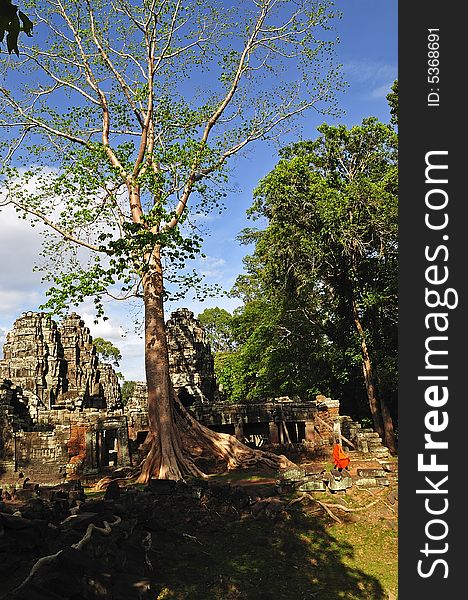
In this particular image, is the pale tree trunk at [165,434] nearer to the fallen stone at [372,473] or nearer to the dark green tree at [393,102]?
the fallen stone at [372,473]

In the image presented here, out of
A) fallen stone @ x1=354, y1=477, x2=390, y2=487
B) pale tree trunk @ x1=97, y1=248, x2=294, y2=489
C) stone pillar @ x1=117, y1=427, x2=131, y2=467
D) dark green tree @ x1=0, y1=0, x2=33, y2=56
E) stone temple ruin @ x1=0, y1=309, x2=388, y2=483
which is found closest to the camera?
dark green tree @ x1=0, y1=0, x2=33, y2=56

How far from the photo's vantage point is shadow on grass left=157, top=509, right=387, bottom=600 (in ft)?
19.9

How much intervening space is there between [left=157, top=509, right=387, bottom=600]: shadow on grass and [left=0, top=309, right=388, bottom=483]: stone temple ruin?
895 cm

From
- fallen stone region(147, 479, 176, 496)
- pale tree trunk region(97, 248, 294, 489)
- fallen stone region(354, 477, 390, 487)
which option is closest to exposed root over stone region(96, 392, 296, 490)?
pale tree trunk region(97, 248, 294, 489)

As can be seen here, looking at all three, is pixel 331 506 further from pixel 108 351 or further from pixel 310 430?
pixel 108 351

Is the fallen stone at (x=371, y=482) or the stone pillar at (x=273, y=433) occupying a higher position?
the fallen stone at (x=371, y=482)

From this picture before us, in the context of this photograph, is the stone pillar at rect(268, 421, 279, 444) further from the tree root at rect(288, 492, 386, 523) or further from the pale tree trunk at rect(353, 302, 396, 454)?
the tree root at rect(288, 492, 386, 523)

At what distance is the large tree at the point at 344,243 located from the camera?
21.0 metres

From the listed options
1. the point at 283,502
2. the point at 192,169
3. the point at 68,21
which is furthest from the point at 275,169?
the point at 283,502

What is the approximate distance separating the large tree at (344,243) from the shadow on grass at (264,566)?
1366cm

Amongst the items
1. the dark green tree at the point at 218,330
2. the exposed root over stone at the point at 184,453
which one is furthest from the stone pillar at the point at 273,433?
the dark green tree at the point at 218,330

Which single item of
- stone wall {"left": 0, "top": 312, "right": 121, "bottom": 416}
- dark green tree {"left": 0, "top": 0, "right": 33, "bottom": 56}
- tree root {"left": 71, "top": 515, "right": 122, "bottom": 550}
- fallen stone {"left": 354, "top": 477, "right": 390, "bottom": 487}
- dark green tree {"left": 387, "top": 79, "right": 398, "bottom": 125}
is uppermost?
dark green tree {"left": 387, "top": 79, "right": 398, "bottom": 125}

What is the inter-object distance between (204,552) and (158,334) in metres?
9.26

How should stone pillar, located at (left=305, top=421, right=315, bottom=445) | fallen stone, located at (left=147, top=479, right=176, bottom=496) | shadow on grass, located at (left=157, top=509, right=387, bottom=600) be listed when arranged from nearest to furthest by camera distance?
shadow on grass, located at (left=157, top=509, right=387, bottom=600) → fallen stone, located at (left=147, top=479, right=176, bottom=496) → stone pillar, located at (left=305, top=421, right=315, bottom=445)
